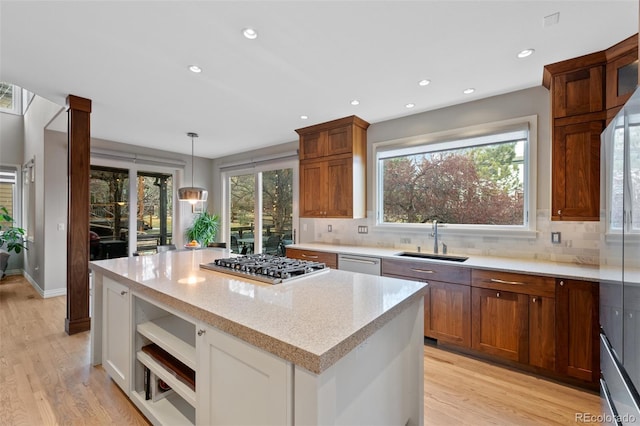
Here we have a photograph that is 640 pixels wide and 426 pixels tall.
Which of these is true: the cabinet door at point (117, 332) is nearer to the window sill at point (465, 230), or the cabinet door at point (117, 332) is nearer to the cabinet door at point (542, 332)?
the window sill at point (465, 230)

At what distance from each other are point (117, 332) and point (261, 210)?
3562 mm

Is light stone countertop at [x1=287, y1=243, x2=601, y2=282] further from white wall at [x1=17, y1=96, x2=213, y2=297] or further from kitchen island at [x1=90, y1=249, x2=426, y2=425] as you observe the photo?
white wall at [x1=17, y1=96, x2=213, y2=297]

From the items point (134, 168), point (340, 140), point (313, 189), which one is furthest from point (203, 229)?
point (340, 140)

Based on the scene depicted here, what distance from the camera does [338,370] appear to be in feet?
3.57

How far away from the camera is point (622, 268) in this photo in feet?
4.63

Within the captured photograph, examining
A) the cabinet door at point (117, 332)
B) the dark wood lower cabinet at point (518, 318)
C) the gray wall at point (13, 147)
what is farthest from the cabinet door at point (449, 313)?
the gray wall at point (13, 147)

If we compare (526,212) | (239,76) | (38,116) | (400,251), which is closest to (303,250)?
(400,251)

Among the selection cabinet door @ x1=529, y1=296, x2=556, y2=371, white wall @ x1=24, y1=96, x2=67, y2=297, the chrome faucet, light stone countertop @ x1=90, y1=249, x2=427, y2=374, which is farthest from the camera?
white wall @ x1=24, y1=96, x2=67, y2=297

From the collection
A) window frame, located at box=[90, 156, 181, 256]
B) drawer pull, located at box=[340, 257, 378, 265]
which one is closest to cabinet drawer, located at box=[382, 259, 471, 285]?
drawer pull, located at box=[340, 257, 378, 265]

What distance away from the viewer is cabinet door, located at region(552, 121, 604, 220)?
2.24m

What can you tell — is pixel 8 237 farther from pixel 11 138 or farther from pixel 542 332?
pixel 542 332

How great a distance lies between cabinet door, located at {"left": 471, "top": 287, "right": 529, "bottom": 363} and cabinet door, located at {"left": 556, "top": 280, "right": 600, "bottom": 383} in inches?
8.4

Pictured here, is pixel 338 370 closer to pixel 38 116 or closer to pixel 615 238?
pixel 615 238

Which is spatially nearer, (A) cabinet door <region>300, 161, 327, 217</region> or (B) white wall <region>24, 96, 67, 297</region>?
(A) cabinet door <region>300, 161, 327, 217</region>
